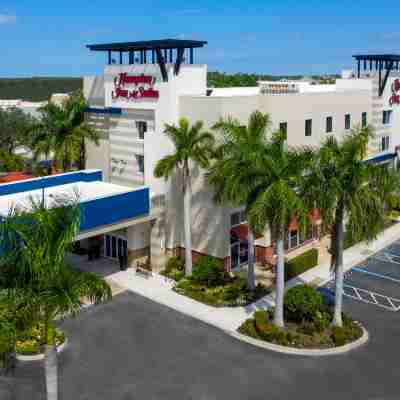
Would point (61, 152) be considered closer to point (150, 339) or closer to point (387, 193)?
point (150, 339)

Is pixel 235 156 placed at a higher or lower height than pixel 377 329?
higher

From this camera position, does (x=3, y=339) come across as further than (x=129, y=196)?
No

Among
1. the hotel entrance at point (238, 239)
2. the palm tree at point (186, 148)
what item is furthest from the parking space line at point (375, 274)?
the palm tree at point (186, 148)

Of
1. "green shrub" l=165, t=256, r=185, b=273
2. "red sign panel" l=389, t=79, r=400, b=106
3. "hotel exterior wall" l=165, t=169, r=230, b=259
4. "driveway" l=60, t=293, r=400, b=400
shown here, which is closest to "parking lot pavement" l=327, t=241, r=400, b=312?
"driveway" l=60, t=293, r=400, b=400

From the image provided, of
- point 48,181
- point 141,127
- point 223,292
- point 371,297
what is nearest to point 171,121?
point 141,127

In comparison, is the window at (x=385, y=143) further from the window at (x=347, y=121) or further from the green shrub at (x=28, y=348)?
the green shrub at (x=28, y=348)

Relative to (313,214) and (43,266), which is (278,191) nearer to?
(313,214)

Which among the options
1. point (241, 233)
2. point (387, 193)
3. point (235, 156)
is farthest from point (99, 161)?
point (387, 193)
